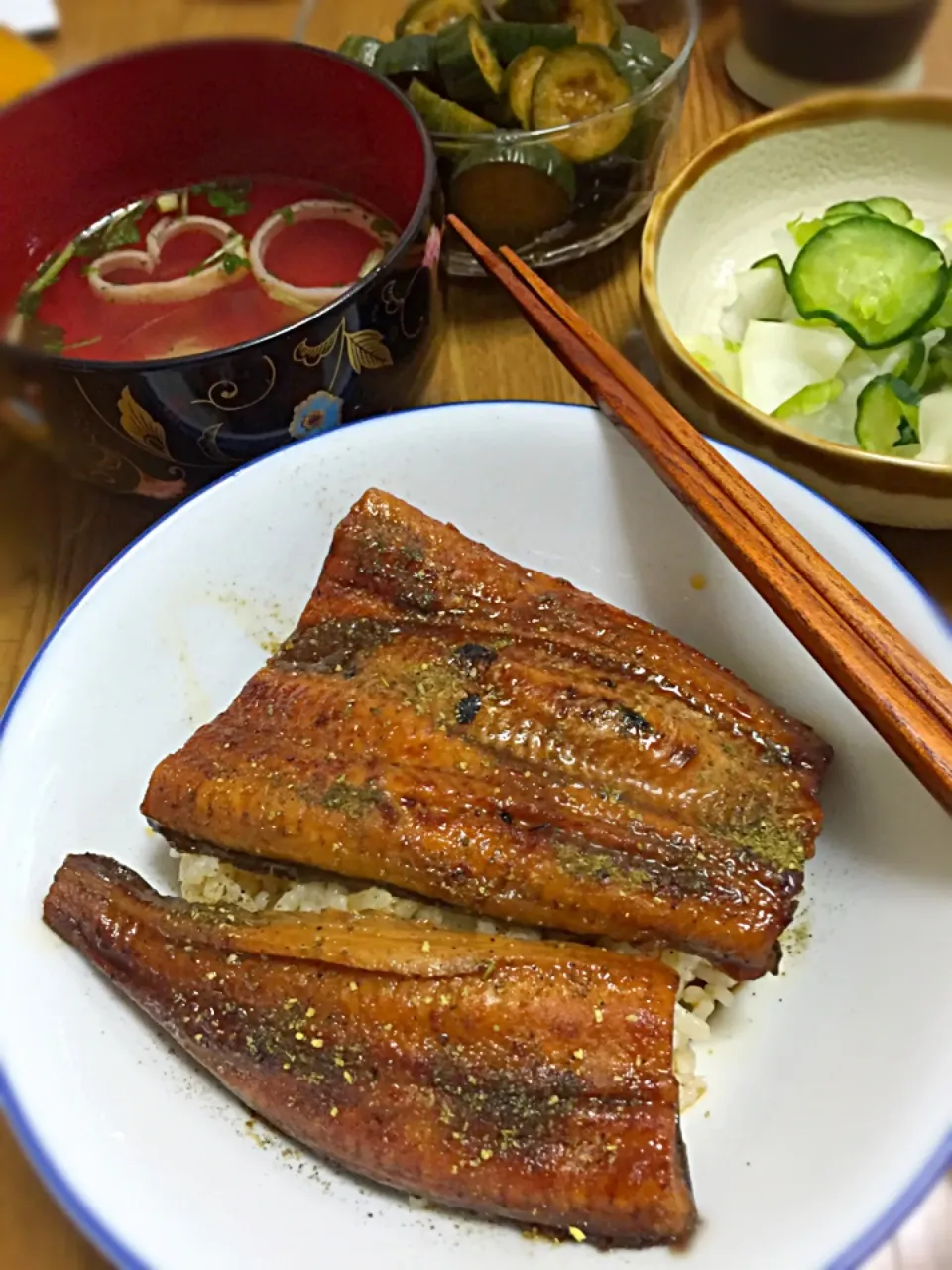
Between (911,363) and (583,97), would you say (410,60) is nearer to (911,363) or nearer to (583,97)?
(583,97)

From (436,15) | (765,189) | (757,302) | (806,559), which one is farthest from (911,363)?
(436,15)

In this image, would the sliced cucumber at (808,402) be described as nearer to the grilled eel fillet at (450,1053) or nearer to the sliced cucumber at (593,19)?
the sliced cucumber at (593,19)

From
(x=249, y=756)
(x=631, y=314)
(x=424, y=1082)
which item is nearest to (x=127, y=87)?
(x=631, y=314)

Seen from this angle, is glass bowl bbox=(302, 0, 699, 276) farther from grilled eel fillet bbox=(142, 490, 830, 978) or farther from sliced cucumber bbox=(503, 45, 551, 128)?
grilled eel fillet bbox=(142, 490, 830, 978)

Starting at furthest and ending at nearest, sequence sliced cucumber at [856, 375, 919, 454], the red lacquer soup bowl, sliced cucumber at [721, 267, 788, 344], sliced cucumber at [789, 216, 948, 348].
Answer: sliced cucumber at [721, 267, 788, 344]
sliced cucumber at [789, 216, 948, 348]
sliced cucumber at [856, 375, 919, 454]
the red lacquer soup bowl

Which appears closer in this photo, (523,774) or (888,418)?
(523,774)

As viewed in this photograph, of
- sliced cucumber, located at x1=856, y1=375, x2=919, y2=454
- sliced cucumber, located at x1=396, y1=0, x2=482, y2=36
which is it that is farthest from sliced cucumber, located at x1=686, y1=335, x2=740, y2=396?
sliced cucumber, located at x1=396, y1=0, x2=482, y2=36
